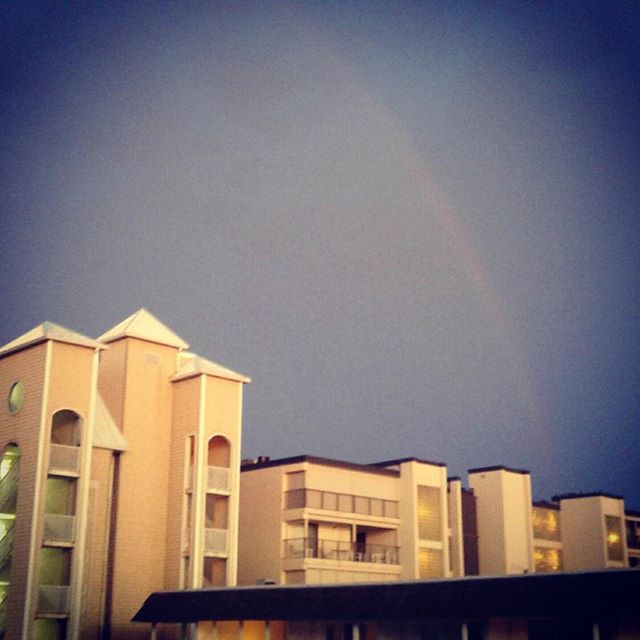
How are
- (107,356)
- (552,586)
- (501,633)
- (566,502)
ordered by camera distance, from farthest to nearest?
(566,502) < (107,356) < (501,633) < (552,586)

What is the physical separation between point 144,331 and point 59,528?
12.6 metres

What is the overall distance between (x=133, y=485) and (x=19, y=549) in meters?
7.63

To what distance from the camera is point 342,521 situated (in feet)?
200

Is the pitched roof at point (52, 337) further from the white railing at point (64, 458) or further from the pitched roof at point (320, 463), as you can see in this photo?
the pitched roof at point (320, 463)

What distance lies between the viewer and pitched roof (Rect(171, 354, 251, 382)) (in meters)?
52.4

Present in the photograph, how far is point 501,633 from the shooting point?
123 feet

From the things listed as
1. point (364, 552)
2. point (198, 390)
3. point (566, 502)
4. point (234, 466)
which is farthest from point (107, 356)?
point (566, 502)

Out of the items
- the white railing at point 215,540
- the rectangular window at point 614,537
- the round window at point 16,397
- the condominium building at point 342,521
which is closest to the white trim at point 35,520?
the round window at point 16,397

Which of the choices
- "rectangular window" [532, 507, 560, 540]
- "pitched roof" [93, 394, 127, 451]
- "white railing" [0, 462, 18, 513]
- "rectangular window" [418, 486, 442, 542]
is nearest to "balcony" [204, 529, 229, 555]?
"pitched roof" [93, 394, 127, 451]

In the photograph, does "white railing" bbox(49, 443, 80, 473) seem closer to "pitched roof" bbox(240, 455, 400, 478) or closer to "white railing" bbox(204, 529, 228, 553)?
"white railing" bbox(204, 529, 228, 553)

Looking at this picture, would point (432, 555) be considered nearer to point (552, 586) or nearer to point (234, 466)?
point (234, 466)

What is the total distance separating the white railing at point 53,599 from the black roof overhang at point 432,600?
4.78 meters

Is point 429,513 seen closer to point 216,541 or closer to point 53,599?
point 216,541

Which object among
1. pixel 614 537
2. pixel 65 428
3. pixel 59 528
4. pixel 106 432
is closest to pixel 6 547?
pixel 59 528
